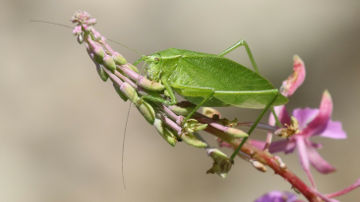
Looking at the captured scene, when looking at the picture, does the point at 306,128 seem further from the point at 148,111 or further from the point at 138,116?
the point at 138,116

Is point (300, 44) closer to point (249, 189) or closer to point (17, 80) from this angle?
point (249, 189)

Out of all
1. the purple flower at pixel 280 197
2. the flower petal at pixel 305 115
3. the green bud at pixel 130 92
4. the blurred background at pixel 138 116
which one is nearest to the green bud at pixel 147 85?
the green bud at pixel 130 92

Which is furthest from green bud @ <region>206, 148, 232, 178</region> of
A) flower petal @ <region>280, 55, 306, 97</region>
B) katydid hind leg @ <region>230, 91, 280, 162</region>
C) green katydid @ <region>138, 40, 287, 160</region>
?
flower petal @ <region>280, 55, 306, 97</region>

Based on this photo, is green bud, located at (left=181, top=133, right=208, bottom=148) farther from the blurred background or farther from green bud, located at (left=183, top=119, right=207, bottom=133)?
the blurred background

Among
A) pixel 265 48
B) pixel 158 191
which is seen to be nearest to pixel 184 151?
pixel 158 191

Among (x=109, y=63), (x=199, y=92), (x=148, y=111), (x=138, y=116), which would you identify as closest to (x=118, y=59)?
(x=109, y=63)

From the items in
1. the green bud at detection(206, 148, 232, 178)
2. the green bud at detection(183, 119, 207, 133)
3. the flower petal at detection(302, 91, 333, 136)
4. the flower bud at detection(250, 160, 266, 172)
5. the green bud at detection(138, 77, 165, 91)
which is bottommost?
the flower petal at detection(302, 91, 333, 136)

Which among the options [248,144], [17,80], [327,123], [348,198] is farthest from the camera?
[17,80]

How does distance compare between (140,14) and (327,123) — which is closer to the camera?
(327,123)
